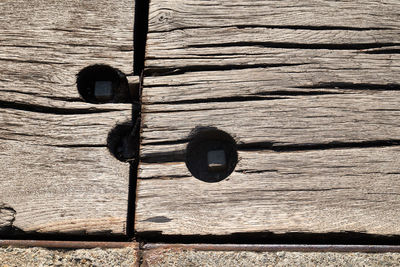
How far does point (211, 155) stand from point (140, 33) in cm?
77

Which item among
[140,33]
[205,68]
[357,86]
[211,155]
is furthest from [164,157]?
[357,86]

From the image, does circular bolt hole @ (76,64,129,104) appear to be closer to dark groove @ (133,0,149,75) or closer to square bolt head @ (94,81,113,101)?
square bolt head @ (94,81,113,101)

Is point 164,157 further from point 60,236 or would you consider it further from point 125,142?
point 60,236

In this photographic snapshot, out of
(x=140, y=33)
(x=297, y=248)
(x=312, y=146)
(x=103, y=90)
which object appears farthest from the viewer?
(x=140, y=33)

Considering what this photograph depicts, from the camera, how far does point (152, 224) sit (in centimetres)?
171

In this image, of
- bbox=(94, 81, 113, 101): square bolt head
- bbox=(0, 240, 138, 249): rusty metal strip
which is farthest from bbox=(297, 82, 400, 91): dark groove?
bbox=(0, 240, 138, 249): rusty metal strip

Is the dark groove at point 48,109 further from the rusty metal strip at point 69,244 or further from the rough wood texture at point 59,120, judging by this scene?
the rusty metal strip at point 69,244

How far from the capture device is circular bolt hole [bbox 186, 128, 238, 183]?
1833 mm

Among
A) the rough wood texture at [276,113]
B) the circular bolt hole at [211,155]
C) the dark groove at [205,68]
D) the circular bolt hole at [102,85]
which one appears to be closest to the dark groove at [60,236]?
the rough wood texture at [276,113]

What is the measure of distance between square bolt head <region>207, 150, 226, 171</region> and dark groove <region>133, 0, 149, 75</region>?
0.58m

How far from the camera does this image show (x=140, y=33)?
2133 mm

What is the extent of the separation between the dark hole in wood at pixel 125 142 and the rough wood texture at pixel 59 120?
0.16 ft

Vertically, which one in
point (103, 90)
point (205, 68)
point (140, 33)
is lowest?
point (103, 90)

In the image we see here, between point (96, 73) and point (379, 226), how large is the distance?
4.84 feet
